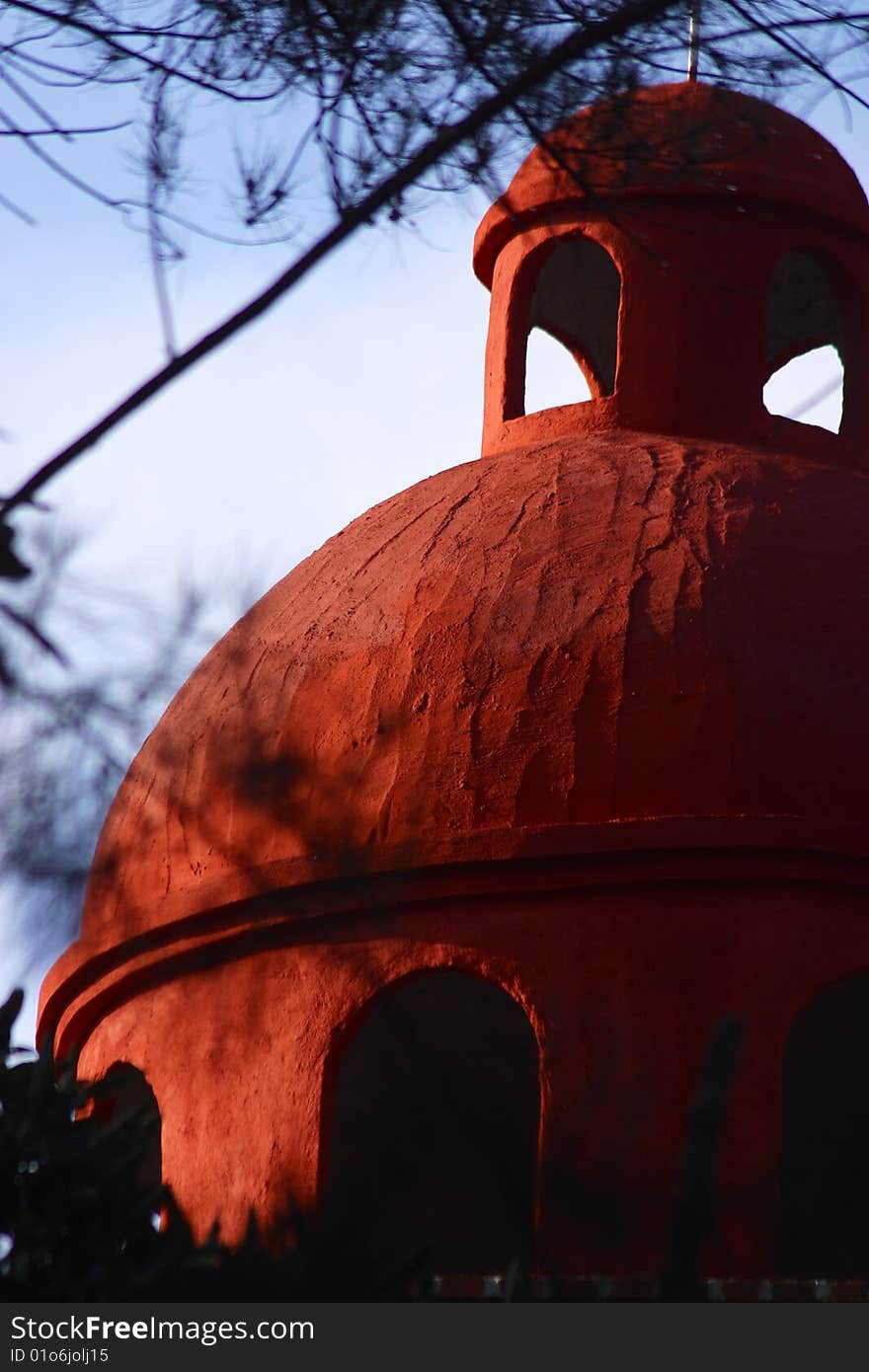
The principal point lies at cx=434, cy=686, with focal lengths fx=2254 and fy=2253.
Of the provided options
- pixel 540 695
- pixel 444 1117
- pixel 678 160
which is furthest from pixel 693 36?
pixel 444 1117

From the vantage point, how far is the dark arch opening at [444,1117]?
7734 millimetres

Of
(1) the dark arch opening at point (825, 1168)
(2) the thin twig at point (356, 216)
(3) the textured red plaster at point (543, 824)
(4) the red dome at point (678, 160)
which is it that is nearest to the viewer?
(2) the thin twig at point (356, 216)

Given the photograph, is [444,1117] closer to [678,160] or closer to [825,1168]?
[825,1168]

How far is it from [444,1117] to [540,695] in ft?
7.62

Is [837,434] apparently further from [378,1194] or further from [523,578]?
[378,1194]

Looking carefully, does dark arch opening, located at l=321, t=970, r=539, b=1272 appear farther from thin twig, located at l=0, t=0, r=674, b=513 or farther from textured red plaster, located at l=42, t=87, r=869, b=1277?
thin twig, located at l=0, t=0, r=674, b=513

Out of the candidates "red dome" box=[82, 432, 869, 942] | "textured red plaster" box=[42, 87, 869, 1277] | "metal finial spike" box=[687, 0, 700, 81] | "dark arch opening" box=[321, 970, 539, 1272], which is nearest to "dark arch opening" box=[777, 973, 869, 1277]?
"dark arch opening" box=[321, 970, 539, 1272]

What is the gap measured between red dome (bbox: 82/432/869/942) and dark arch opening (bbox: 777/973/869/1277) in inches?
82.6

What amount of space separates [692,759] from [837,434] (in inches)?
95.6

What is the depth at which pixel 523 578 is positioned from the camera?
7.07 meters

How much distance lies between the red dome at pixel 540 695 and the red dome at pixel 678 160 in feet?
3.54

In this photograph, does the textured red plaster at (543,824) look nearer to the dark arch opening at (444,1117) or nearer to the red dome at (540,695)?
the red dome at (540,695)

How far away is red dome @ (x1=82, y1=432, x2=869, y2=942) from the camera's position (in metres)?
6.50

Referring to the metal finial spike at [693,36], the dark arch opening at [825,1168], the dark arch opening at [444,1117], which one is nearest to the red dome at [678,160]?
the metal finial spike at [693,36]
